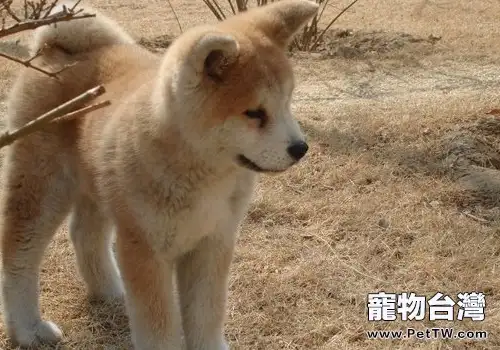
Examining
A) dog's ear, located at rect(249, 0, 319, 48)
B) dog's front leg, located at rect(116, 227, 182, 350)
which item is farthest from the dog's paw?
dog's ear, located at rect(249, 0, 319, 48)

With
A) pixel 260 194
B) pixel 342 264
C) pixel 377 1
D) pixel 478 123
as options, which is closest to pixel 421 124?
pixel 478 123

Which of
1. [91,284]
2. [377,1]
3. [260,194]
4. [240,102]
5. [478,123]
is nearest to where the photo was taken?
[240,102]

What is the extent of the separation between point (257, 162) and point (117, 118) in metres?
0.62

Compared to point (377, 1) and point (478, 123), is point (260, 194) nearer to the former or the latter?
point (478, 123)

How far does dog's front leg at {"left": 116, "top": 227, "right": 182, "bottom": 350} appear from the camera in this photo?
2588mm

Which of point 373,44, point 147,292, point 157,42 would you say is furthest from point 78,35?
point 373,44

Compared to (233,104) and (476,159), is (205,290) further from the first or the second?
(476,159)

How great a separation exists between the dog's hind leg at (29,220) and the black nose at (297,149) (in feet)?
3.43

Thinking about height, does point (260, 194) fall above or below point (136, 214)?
below

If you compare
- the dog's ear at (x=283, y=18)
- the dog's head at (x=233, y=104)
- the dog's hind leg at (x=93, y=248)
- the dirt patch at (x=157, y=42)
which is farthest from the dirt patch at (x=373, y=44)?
the dog's head at (x=233, y=104)

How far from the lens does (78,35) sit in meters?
3.12

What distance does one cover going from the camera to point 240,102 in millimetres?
2395

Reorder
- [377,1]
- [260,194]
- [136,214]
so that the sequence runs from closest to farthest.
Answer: [136,214]
[260,194]
[377,1]

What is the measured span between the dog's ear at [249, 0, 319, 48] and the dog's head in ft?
0.76
